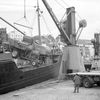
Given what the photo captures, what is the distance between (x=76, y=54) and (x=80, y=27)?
2.93 meters

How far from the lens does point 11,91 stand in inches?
668

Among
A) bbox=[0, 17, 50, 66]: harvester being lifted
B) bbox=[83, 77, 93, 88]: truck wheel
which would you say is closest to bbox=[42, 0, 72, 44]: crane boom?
bbox=[0, 17, 50, 66]: harvester being lifted

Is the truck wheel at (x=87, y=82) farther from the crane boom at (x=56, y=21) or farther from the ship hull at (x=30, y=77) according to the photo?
the crane boom at (x=56, y=21)

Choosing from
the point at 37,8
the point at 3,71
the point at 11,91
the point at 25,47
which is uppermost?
the point at 37,8

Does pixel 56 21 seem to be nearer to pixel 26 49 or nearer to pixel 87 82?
pixel 26 49

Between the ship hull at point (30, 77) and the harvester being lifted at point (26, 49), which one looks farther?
the harvester being lifted at point (26, 49)

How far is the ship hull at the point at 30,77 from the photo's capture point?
16.7 metres

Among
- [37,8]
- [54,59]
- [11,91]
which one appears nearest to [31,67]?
[11,91]

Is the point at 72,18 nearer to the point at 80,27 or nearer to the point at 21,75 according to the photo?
the point at 80,27

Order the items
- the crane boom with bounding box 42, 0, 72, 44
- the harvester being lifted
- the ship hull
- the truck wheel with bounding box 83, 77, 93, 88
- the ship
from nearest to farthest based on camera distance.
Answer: the ship < the ship hull < the truck wheel with bounding box 83, 77, 93, 88 < the harvester being lifted < the crane boom with bounding box 42, 0, 72, 44

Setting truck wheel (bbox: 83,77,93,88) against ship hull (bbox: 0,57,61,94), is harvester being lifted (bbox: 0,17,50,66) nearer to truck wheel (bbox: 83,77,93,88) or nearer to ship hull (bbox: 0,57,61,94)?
ship hull (bbox: 0,57,61,94)

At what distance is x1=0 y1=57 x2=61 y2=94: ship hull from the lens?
54.8ft

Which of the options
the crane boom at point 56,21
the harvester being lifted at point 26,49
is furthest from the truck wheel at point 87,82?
the crane boom at point 56,21

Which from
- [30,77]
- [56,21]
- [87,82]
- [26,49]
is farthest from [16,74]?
[56,21]
